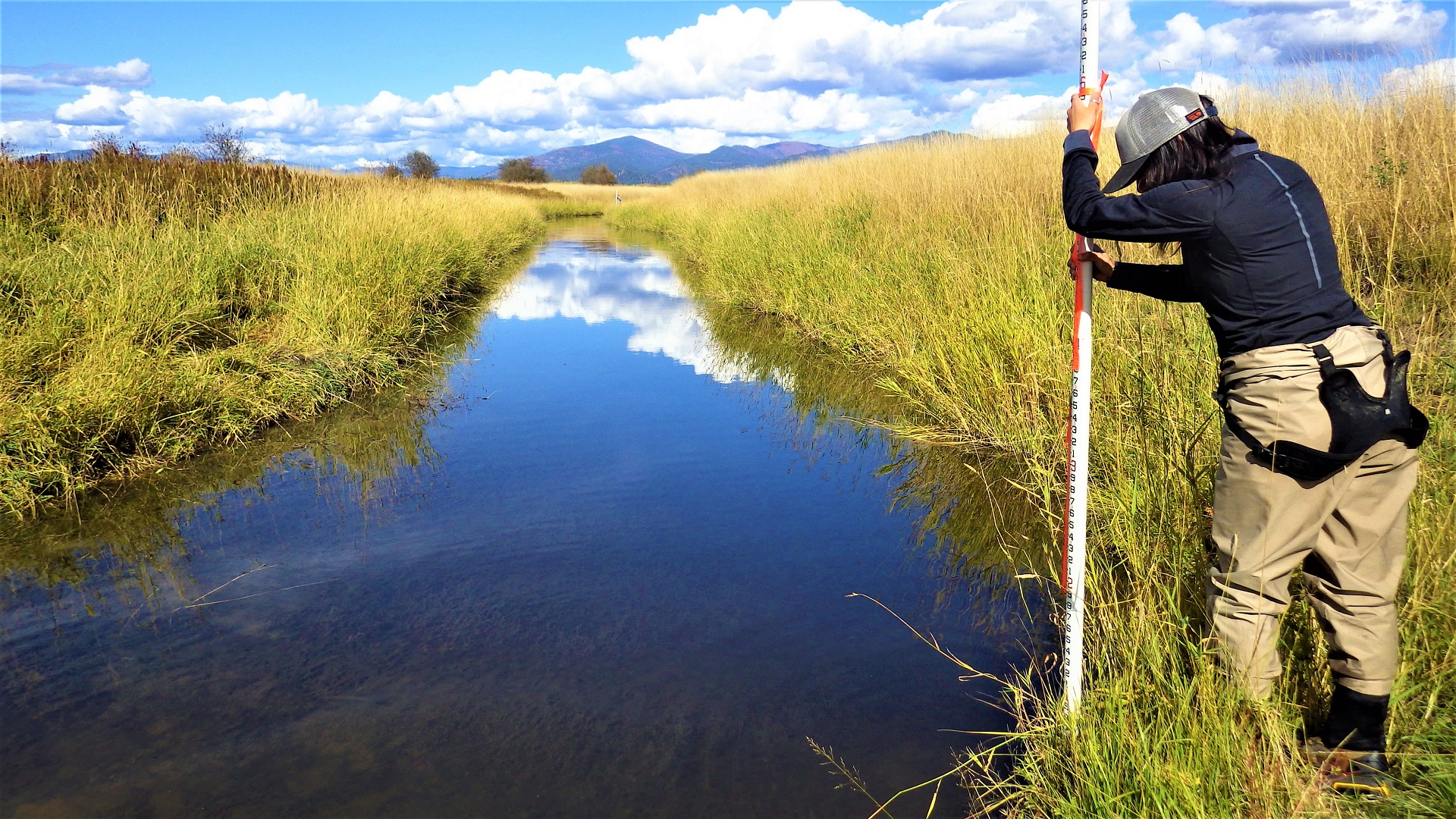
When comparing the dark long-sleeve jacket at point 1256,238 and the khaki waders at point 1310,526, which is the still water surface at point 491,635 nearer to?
the khaki waders at point 1310,526

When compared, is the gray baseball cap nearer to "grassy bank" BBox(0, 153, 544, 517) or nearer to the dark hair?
the dark hair

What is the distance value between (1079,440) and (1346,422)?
0.56 metres

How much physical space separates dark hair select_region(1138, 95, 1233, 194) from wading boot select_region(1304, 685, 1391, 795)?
131cm

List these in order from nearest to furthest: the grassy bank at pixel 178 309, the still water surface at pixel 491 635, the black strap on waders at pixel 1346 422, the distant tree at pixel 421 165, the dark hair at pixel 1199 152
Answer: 1. the black strap on waders at pixel 1346 422
2. the dark hair at pixel 1199 152
3. the still water surface at pixel 491 635
4. the grassy bank at pixel 178 309
5. the distant tree at pixel 421 165

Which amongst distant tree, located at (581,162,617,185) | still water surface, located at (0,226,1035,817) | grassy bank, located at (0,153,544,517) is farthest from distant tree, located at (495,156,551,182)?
still water surface, located at (0,226,1035,817)

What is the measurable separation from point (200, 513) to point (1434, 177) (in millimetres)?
7061

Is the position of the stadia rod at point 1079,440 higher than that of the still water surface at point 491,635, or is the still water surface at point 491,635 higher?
the stadia rod at point 1079,440

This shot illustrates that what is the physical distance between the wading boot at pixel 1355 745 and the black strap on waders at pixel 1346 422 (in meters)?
0.59

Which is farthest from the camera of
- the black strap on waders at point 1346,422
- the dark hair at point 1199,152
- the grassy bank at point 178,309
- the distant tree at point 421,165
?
the distant tree at point 421,165

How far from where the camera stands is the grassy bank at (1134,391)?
2.16 m

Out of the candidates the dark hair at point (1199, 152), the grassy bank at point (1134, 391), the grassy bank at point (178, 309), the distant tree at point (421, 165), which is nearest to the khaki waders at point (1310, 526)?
the grassy bank at point (1134, 391)

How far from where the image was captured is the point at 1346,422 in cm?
201

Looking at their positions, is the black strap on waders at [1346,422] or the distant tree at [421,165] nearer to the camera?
the black strap on waders at [1346,422]

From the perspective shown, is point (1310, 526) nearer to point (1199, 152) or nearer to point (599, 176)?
point (1199, 152)
